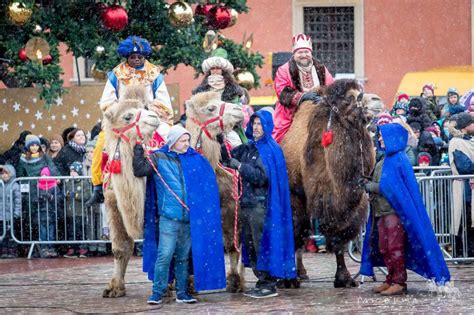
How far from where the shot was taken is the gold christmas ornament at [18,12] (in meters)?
18.1

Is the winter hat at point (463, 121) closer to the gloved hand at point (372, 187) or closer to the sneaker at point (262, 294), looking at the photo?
the gloved hand at point (372, 187)

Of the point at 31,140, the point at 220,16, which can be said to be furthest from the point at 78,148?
the point at 220,16

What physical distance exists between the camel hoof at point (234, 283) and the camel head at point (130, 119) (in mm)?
1668

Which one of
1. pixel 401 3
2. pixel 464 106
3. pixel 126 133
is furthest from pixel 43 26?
pixel 401 3

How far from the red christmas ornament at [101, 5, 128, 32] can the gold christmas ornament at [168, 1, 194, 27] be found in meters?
0.70

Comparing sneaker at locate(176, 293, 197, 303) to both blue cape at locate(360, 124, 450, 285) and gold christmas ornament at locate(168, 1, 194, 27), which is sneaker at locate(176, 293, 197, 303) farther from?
gold christmas ornament at locate(168, 1, 194, 27)

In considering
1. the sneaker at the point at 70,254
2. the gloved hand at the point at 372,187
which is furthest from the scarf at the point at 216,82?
the sneaker at the point at 70,254

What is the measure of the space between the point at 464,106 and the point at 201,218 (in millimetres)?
7520

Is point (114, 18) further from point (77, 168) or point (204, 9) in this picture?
point (77, 168)

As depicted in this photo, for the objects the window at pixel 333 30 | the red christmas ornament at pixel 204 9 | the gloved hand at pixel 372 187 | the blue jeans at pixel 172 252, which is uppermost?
the window at pixel 333 30

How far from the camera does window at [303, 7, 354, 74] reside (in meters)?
36.5

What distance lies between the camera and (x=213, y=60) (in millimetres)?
13203

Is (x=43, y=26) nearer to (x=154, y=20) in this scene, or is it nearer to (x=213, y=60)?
(x=154, y=20)

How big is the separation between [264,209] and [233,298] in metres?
0.90
